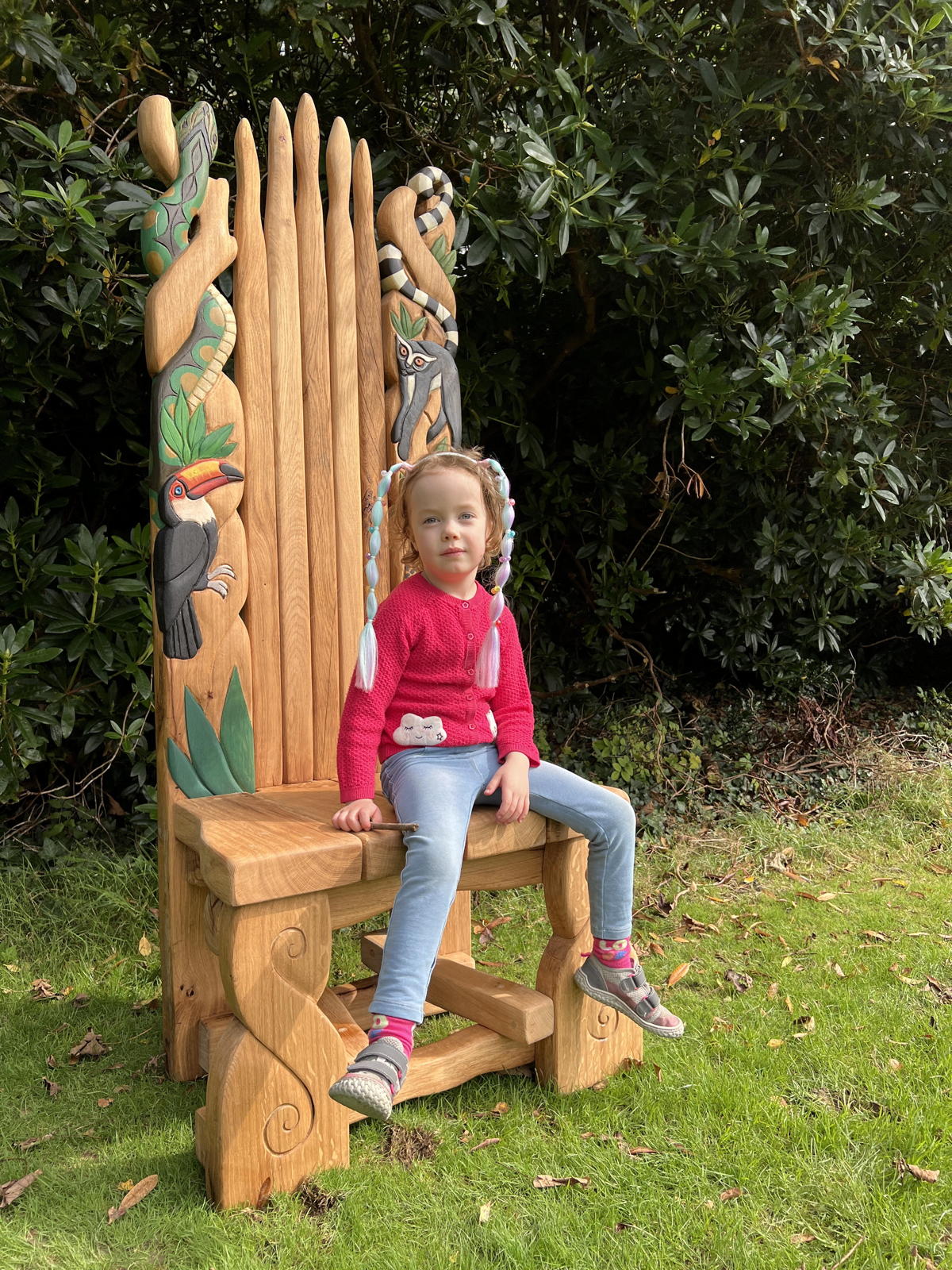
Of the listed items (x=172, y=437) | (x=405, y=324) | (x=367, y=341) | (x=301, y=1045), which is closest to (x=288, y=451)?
(x=172, y=437)

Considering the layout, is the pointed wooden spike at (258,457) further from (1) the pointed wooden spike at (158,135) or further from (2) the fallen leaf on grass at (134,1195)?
(2) the fallen leaf on grass at (134,1195)

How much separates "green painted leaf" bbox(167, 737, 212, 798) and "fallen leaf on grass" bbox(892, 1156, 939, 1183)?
1811 mm

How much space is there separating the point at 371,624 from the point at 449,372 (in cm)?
108

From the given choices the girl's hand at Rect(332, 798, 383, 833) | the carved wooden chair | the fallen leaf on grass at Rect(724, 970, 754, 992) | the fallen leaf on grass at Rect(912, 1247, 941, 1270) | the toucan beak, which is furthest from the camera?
the fallen leaf on grass at Rect(724, 970, 754, 992)

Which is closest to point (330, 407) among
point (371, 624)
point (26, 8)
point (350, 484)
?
point (350, 484)

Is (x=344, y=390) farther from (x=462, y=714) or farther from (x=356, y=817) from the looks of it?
(x=356, y=817)

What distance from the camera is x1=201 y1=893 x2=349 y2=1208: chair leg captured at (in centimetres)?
211

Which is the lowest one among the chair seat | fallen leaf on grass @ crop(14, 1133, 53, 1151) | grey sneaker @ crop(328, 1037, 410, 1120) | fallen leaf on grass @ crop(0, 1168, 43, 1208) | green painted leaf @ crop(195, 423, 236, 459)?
fallen leaf on grass @ crop(14, 1133, 53, 1151)

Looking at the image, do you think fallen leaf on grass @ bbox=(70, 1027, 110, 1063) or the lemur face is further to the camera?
the lemur face

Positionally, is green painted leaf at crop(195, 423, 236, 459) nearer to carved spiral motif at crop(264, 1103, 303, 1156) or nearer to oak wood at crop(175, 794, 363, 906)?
oak wood at crop(175, 794, 363, 906)

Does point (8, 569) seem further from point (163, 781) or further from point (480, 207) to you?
point (480, 207)

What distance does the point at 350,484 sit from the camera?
9.82ft

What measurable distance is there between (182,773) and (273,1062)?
2.58 ft

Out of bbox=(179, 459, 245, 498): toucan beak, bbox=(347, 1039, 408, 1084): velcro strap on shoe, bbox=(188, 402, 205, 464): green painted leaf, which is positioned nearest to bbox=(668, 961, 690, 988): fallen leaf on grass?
bbox=(347, 1039, 408, 1084): velcro strap on shoe
